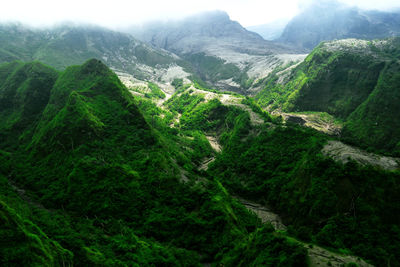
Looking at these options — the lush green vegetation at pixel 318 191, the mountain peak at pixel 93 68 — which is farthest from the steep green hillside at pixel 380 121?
the mountain peak at pixel 93 68

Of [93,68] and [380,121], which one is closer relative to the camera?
[93,68]

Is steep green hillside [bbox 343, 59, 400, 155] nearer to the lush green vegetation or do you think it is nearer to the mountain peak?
the lush green vegetation

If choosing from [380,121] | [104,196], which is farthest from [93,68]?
[380,121]

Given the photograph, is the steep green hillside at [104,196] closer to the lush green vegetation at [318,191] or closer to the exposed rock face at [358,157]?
the lush green vegetation at [318,191]

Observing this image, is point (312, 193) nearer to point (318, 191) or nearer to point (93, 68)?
point (318, 191)

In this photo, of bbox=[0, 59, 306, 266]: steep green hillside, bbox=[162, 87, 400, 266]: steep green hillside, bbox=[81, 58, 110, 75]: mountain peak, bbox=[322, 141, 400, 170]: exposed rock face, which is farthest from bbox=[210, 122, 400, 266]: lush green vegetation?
bbox=[81, 58, 110, 75]: mountain peak

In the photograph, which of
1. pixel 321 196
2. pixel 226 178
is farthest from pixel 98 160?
pixel 321 196

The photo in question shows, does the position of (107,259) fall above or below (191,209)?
above

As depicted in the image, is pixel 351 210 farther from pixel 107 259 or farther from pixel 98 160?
pixel 98 160
